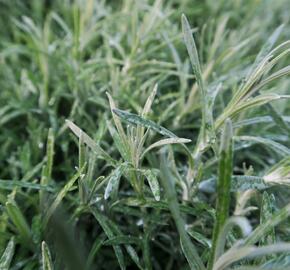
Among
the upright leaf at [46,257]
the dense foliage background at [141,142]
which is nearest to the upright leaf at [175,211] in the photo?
the dense foliage background at [141,142]

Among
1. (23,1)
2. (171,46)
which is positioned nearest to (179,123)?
(171,46)

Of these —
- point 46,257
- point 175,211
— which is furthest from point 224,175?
point 46,257

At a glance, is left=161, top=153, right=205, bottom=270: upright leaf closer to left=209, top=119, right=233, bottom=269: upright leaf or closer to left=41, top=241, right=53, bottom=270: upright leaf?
left=209, top=119, right=233, bottom=269: upright leaf

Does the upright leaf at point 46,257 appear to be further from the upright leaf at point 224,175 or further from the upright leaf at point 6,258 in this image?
the upright leaf at point 224,175

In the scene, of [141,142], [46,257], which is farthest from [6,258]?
[141,142]

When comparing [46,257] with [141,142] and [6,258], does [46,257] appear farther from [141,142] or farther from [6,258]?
[141,142]

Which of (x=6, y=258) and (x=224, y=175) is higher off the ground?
(x=224, y=175)

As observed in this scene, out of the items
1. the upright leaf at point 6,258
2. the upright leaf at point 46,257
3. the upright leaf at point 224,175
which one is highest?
the upright leaf at point 224,175

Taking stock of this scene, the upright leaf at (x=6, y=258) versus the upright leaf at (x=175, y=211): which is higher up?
the upright leaf at (x=175, y=211)

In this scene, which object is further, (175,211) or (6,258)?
(6,258)
